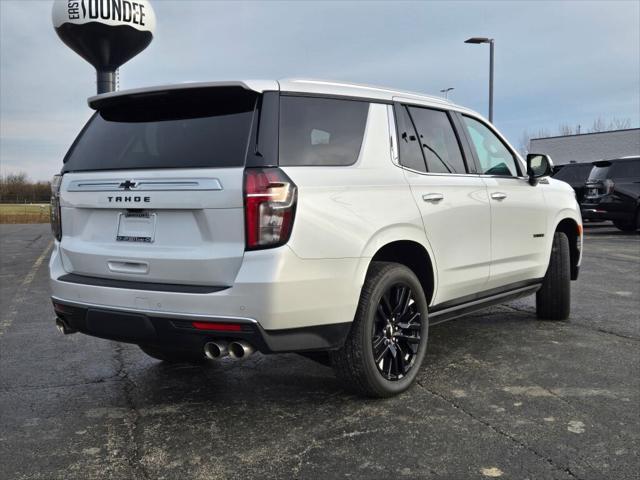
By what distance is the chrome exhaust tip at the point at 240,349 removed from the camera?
3.13 metres

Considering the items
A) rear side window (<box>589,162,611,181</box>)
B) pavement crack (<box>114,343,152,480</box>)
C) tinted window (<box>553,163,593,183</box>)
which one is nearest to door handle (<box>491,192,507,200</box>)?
pavement crack (<box>114,343,152,480</box>)

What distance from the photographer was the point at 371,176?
11.9 feet

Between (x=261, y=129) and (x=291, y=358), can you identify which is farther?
(x=291, y=358)

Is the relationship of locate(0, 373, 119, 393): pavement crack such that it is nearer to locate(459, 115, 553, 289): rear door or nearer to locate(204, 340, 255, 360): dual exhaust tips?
locate(204, 340, 255, 360): dual exhaust tips

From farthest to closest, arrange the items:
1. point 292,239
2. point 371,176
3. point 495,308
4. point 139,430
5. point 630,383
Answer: point 495,308, point 630,383, point 371,176, point 139,430, point 292,239

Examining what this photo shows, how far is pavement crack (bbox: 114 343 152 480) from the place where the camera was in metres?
2.94

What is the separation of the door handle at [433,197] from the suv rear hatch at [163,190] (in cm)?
131

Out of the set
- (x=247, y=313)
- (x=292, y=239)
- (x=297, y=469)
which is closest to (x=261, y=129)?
(x=292, y=239)

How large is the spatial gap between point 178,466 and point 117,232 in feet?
4.24

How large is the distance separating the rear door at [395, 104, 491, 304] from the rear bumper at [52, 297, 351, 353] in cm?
109

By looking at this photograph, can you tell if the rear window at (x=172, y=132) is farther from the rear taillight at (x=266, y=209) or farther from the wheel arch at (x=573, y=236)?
the wheel arch at (x=573, y=236)


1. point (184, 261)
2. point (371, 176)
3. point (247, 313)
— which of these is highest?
point (371, 176)

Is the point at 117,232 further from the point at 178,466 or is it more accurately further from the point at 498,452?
the point at 498,452

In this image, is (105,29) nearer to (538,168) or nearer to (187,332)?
(538,168)
